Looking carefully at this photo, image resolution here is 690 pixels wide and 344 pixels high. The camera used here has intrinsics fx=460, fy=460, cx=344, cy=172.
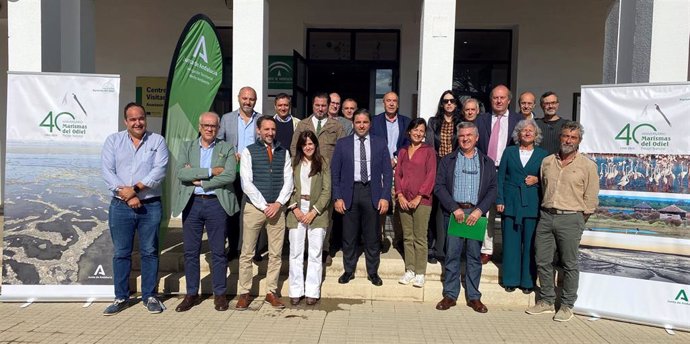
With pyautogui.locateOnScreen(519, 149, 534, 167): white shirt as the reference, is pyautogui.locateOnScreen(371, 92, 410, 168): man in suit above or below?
above

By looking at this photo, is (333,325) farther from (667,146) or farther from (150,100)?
(150,100)

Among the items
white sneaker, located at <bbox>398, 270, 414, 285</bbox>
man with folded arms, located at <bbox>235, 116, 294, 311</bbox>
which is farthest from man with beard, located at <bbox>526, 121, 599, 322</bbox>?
man with folded arms, located at <bbox>235, 116, 294, 311</bbox>

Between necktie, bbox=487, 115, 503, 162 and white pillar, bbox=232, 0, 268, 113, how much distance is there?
284 centimetres

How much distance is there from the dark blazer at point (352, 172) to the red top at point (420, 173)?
18cm

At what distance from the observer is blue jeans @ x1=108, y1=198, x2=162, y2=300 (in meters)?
4.33

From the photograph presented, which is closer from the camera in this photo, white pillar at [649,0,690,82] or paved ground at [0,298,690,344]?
paved ground at [0,298,690,344]

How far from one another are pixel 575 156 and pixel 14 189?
5409 millimetres

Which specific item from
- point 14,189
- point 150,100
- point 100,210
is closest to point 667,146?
point 100,210

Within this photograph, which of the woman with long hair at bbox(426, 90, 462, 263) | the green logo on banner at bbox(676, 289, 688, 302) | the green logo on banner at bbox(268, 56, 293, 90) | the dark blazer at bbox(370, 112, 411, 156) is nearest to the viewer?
the green logo on banner at bbox(676, 289, 688, 302)

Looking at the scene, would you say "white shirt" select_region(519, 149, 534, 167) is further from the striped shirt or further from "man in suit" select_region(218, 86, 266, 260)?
"man in suit" select_region(218, 86, 266, 260)

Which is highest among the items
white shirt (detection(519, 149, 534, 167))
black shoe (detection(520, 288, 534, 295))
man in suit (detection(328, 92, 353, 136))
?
man in suit (detection(328, 92, 353, 136))

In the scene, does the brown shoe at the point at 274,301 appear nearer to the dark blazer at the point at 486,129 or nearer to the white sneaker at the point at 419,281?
the white sneaker at the point at 419,281

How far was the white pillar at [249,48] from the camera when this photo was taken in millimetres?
→ 5840

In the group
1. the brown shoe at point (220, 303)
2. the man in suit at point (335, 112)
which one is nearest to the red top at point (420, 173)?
the man in suit at point (335, 112)
